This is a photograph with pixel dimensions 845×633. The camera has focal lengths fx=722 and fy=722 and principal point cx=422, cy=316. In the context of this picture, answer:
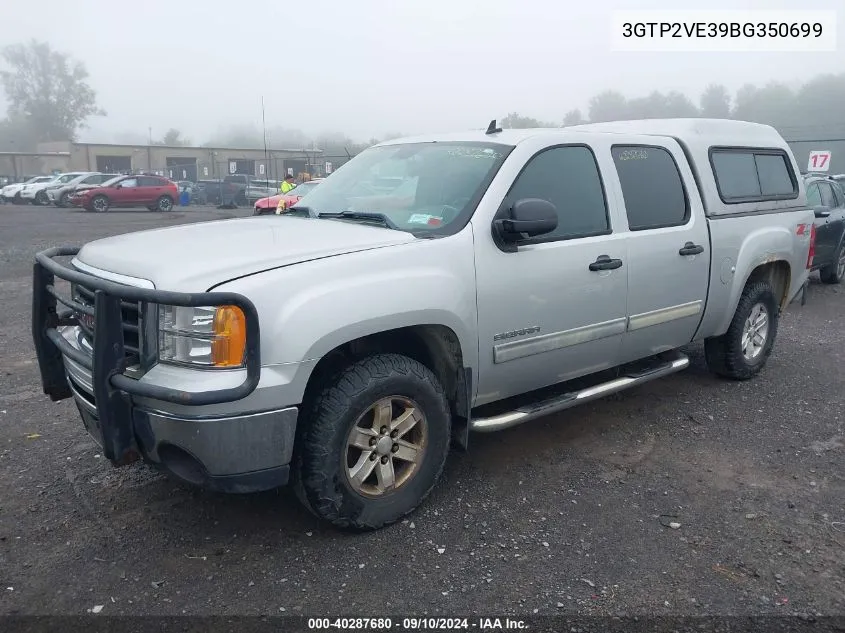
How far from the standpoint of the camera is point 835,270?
10391 millimetres

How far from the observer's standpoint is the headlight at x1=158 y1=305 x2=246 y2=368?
2.78 metres

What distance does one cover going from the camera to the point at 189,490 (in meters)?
3.78

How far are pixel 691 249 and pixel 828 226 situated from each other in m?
6.46

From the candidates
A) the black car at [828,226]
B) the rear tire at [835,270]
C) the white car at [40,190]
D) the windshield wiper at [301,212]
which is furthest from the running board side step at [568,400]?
the white car at [40,190]

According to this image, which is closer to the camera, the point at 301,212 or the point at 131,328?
the point at 131,328

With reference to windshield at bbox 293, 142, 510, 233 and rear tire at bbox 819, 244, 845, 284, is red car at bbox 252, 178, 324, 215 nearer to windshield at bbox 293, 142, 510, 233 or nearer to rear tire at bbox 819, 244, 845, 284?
rear tire at bbox 819, 244, 845, 284

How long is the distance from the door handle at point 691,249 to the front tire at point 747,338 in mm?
906

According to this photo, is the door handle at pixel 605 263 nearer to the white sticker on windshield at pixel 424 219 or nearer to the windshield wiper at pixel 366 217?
the white sticker on windshield at pixel 424 219

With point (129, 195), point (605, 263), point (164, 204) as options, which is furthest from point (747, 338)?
point (164, 204)

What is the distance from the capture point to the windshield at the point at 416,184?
371 cm

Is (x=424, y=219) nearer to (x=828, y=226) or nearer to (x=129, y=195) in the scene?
(x=828, y=226)

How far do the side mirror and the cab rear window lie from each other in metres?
2.11

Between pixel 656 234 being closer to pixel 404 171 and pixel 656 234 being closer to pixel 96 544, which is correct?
pixel 404 171

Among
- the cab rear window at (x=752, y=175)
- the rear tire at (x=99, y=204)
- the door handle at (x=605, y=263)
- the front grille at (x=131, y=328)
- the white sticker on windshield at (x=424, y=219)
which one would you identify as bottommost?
the front grille at (x=131, y=328)
